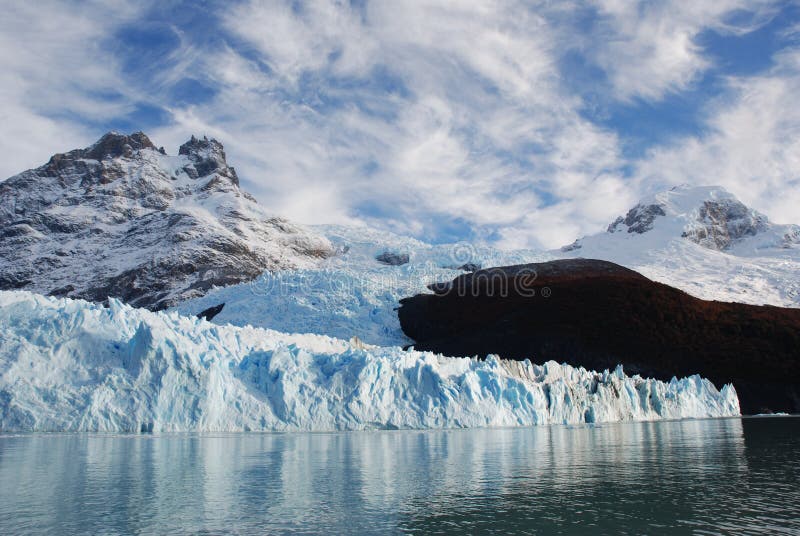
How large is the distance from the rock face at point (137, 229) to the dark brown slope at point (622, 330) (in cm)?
6436

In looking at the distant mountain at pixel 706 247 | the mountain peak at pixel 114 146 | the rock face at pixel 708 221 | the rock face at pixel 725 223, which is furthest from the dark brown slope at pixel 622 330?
the mountain peak at pixel 114 146

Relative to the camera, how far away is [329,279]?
6119 cm

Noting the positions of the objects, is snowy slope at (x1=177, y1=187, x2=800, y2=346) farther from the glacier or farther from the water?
the water

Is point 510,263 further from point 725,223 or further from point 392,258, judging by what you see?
point 725,223

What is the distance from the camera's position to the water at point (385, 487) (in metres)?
9.84

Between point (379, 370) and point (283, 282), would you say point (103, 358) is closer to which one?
point (379, 370)

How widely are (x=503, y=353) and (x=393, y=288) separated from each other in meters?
14.9

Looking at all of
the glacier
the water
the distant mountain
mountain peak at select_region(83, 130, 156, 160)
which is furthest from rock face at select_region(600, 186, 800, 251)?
mountain peak at select_region(83, 130, 156, 160)

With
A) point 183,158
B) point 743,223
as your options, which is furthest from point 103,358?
point 183,158

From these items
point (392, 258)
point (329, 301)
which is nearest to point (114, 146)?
point (392, 258)

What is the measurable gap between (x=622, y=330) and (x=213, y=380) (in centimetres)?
3994

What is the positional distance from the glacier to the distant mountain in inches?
2828

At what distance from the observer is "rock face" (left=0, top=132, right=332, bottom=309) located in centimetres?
12719

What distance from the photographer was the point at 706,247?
13650 centimetres
